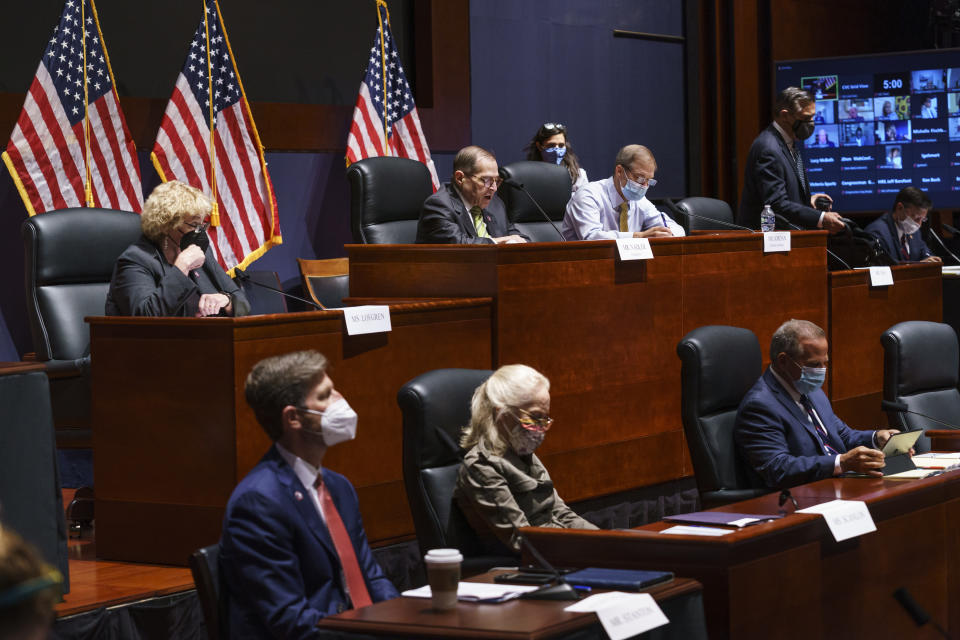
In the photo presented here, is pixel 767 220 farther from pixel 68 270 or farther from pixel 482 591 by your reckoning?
pixel 482 591

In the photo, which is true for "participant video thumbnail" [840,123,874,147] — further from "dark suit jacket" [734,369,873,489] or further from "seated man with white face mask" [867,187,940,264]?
"dark suit jacket" [734,369,873,489]

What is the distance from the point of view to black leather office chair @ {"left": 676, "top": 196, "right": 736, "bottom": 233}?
7.05 metres

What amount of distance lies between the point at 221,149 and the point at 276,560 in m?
4.16

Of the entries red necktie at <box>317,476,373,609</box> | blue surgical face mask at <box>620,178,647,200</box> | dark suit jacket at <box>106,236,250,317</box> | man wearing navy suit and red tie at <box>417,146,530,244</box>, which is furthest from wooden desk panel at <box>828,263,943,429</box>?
red necktie at <box>317,476,373,609</box>

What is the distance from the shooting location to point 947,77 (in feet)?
29.6

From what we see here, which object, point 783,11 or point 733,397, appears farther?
point 783,11

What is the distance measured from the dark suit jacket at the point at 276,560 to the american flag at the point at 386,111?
4499 mm

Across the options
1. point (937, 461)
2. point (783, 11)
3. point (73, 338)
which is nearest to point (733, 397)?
point (937, 461)

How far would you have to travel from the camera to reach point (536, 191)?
6551 mm

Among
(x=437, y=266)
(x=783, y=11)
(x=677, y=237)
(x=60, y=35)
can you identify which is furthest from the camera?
(x=783, y=11)

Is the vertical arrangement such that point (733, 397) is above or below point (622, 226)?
below

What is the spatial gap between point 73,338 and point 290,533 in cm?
257

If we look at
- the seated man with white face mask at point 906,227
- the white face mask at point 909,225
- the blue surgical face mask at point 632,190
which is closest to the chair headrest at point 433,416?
the blue surgical face mask at point 632,190

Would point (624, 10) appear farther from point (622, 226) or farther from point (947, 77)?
point (622, 226)
